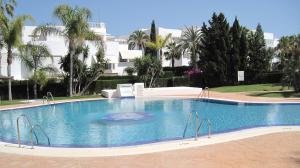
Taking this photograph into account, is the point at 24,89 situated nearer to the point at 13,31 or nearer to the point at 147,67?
the point at 13,31

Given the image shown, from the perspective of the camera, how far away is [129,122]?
1620 cm

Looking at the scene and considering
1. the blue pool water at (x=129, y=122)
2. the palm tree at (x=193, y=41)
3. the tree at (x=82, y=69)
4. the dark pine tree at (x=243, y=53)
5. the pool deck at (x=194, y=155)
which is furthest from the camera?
the palm tree at (x=193, y=41)

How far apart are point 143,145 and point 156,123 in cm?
580

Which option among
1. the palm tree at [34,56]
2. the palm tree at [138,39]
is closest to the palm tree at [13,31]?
the palm tree at [34,56]

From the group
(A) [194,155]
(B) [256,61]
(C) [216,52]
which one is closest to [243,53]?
(B) [256,61]

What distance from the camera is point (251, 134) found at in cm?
1101

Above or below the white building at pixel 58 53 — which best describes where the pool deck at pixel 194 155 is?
below

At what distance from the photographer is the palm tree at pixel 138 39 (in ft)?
206

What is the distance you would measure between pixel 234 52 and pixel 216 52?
1999 millimetres

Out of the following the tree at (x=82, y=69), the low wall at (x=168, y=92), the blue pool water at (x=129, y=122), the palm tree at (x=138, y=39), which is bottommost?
the blue pool water at (x=129, y=122)

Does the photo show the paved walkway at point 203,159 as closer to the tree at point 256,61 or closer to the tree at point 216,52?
the tree at point 216,52

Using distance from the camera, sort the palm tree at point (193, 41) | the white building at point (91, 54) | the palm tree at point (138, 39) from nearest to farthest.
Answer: the white building at point (91, 54)
the palm tree at point (193, 41)
the palm tree at point (138, 39)

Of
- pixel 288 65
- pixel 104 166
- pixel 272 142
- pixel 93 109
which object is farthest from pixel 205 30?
pixel 104 166

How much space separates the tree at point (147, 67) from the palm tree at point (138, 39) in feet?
92.8
